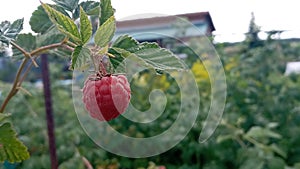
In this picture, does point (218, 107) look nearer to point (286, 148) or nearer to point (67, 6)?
point (286, 148)

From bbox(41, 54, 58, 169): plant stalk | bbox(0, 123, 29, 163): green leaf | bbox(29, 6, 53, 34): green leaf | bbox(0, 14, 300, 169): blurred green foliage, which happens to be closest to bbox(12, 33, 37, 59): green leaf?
bbox(29, 6, 53, 34): green leaf

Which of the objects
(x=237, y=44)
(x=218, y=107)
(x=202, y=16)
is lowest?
(x=218, y=107)

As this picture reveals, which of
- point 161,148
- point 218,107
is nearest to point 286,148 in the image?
point 218,107

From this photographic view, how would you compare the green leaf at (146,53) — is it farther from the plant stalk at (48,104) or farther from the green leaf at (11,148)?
the plant stalk at (48,104)

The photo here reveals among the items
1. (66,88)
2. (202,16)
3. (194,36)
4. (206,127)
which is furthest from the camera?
(66,88)

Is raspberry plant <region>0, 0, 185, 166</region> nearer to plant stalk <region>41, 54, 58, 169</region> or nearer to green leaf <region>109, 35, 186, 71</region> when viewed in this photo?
green leaf <region>109, 35, 186, 71</region>

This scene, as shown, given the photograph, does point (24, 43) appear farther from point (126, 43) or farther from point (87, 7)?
point (126, 43)

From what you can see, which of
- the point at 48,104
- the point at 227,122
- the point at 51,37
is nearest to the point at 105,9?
the point at 51,37
